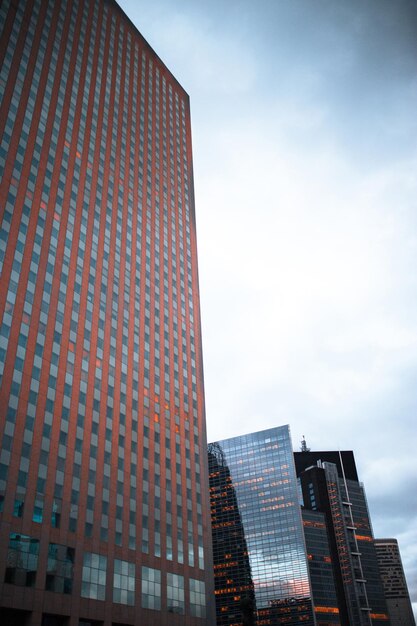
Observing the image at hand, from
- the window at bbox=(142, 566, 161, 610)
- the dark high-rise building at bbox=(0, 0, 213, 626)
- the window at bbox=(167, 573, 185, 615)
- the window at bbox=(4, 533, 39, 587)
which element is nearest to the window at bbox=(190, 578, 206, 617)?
the dark high-rise building at bbox=(0, 0, 213, 626)

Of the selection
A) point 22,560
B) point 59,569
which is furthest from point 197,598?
point 22,560

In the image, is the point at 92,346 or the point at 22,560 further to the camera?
the point at 92,346

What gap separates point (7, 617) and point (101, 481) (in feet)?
72.6

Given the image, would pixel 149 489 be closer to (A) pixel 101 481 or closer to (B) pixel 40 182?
(A) pixel 101 481

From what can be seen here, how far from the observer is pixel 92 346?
93.2 meters

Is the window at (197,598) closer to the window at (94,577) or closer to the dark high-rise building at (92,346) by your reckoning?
the dark high-rise building at (92,346)

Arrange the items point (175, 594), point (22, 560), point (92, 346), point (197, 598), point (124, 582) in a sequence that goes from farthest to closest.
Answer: point (92, 346) → point (197, 598) → point (175, 594) → point (124, 582) → point (22, 560)

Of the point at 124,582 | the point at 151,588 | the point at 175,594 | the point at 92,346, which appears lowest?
the point at 175,594

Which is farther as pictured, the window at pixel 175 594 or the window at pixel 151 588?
the window at pixel 175 594

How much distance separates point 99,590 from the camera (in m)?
76.5

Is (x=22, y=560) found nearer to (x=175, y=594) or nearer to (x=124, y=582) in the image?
(x=124, y=582)

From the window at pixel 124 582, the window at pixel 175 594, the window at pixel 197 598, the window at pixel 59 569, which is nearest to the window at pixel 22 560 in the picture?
the window at pixel 59 569

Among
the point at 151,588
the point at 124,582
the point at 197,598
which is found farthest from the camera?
the point at 197,598

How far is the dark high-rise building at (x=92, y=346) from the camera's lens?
244 feet
